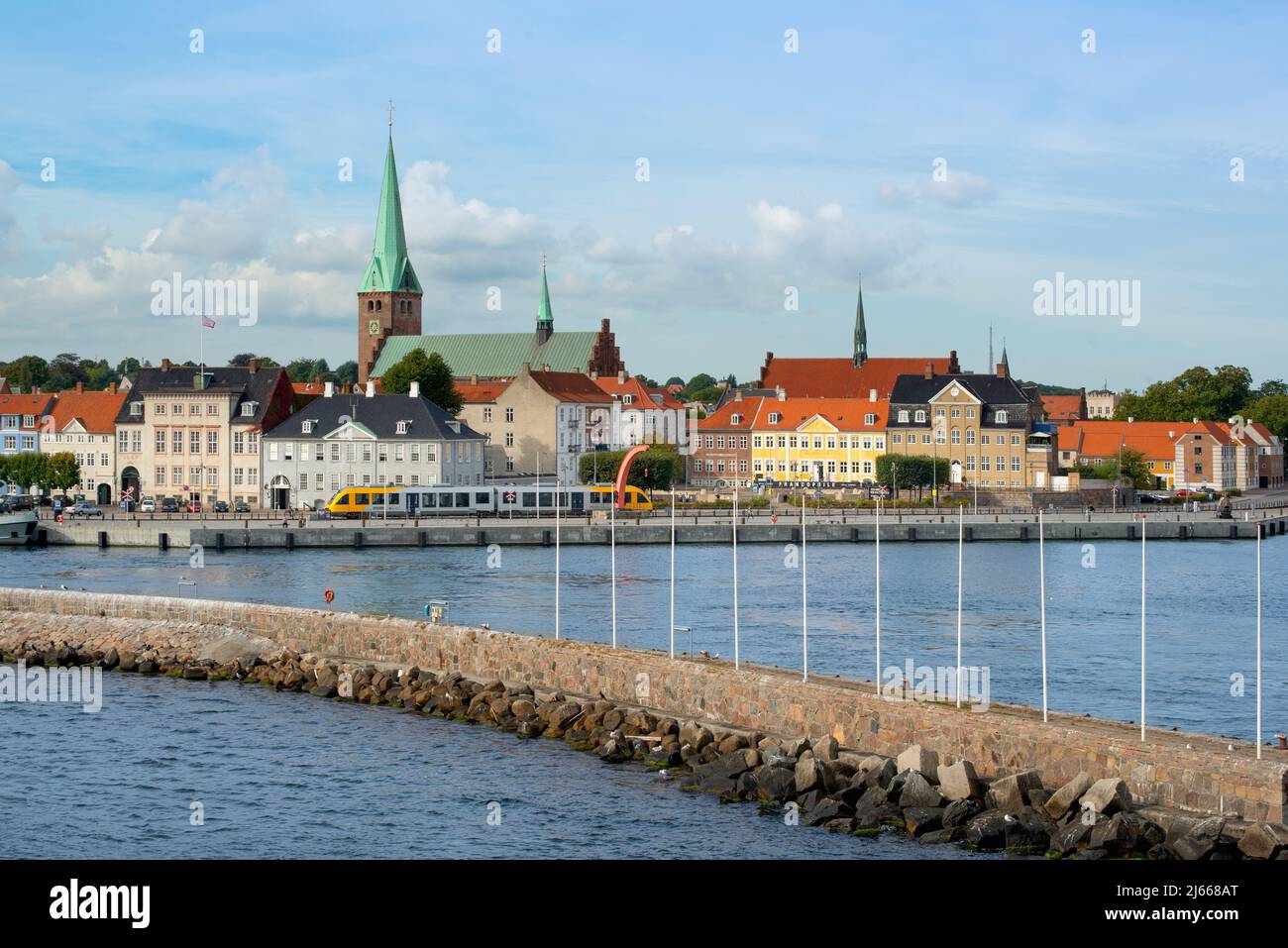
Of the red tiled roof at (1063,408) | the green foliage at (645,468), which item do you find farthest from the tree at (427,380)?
the red tiled roof at (1063,408)

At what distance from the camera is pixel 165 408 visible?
91.2 meters

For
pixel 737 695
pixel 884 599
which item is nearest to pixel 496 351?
pixel 884 599

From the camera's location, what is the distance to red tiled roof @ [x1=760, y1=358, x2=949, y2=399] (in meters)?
124

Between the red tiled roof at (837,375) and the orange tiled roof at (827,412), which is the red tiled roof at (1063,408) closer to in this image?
the red tiled roof at (837,375)

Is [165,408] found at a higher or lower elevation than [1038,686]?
higher

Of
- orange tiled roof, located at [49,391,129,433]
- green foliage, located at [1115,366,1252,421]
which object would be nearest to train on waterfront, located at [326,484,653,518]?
orange tiled roof, located at [49,391,129,433]

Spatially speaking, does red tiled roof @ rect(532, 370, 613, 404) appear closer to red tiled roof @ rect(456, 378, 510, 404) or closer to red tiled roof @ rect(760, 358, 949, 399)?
red tiled roof @ rect(456, 378, 510, 404)

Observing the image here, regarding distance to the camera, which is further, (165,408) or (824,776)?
(165,408)

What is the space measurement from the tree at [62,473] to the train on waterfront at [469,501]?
64.8ft

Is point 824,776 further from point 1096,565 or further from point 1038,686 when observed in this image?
point 1096,565

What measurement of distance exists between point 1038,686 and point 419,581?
1116 inches

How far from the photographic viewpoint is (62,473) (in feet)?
314

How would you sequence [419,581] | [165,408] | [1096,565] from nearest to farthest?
[419,581] → [1096,565] → [165,408]
